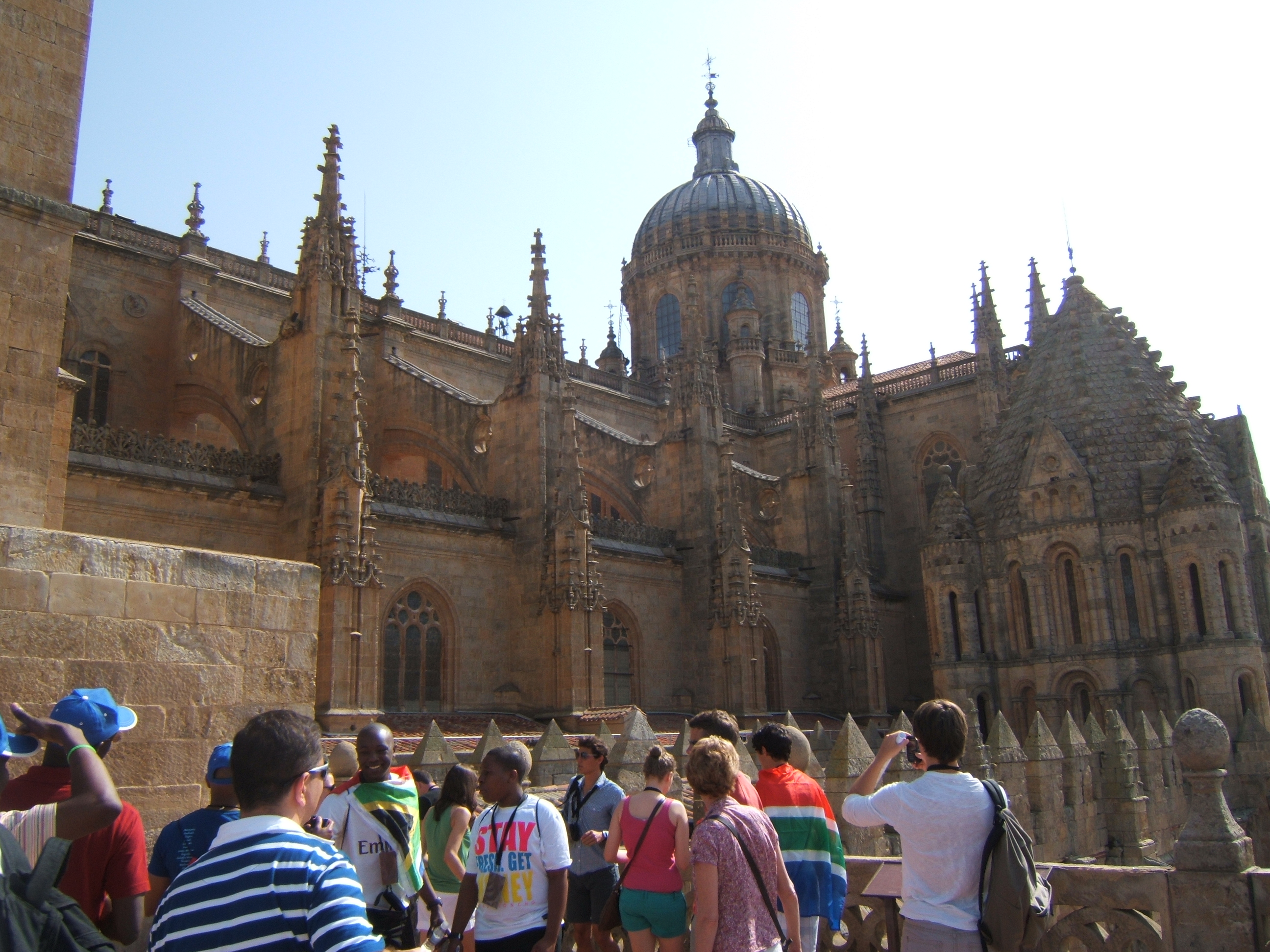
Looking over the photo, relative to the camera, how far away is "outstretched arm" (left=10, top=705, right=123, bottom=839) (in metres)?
3.55

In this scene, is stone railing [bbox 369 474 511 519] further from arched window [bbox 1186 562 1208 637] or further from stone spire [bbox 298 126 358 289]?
arched window [bbox 1186 562 1208 637]

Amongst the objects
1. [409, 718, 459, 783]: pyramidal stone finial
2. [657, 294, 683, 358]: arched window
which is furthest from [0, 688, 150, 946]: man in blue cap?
[657, 294, 683, 358]: arched window

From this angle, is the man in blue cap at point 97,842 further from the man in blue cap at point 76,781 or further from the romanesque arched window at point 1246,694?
the romanesque arched window at point 1246,694

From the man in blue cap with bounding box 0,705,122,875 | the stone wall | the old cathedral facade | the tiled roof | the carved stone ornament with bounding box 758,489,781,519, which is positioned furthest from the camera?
the carved stone ornament with bounding box 758,489,781,519

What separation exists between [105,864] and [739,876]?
2543mm

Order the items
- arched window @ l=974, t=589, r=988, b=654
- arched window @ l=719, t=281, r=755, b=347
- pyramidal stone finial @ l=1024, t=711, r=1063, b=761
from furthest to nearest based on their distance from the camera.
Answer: arched window @ l=719, t=281, r=755, b=347
arched window @ l=974, t=589, r=988, b=654
pyramidal stone finial @ l=1024, t=711, r=1063, b=761

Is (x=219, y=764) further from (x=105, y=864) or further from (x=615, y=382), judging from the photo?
(x=615, y=382)

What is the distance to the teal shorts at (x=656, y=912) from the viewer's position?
5.26 m

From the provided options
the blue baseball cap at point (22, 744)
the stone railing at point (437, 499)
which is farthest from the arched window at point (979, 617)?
the blue baseball cap at point (22, 744)

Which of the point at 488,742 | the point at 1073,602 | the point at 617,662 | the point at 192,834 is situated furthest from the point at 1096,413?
the point at 192,834

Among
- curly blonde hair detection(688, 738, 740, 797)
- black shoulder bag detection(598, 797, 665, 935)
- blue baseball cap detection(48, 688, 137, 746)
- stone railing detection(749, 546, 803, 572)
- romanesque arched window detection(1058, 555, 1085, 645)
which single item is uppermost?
stone railing detection(749, 546, 803, 572)

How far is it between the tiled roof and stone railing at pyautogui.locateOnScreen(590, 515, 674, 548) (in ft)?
26.7

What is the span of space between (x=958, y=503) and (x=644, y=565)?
8271mm

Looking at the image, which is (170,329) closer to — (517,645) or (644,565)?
(517,645)
